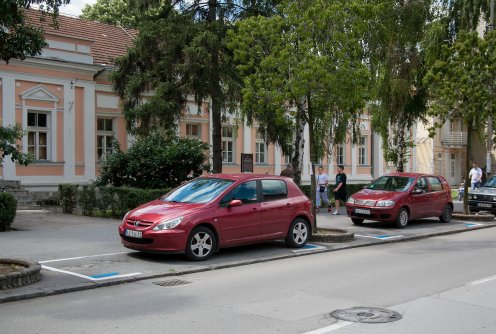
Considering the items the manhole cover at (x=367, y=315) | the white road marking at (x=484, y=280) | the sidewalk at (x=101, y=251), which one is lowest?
the white road marking at (x=484, y=280)

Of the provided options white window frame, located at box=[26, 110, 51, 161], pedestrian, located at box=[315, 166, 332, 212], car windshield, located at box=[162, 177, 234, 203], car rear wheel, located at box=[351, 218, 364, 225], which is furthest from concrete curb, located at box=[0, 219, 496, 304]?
white window frame, located at box=[26, 110, 51, 161]

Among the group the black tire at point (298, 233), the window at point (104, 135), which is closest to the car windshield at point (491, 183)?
the black tire at point (298, 233)

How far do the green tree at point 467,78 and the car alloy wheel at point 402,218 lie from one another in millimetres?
4158

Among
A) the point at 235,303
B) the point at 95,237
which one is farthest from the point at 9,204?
the point at 235,303

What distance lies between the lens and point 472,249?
42.6 ft

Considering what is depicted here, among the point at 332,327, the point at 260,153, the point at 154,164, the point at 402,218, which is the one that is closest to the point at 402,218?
the point at 402,218

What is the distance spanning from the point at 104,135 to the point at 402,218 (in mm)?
15725

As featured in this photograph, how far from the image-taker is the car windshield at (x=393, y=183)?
1714 cm

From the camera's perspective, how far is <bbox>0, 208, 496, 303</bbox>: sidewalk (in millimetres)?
8875

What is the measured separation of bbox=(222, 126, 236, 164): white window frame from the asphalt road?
20.9m

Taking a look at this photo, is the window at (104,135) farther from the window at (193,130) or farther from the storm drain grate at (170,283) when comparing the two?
the storm drain grate at (170,283)

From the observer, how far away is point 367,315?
6.84 m

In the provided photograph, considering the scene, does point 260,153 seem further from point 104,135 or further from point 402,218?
point 402,218

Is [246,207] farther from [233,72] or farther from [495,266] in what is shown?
[233,72]
